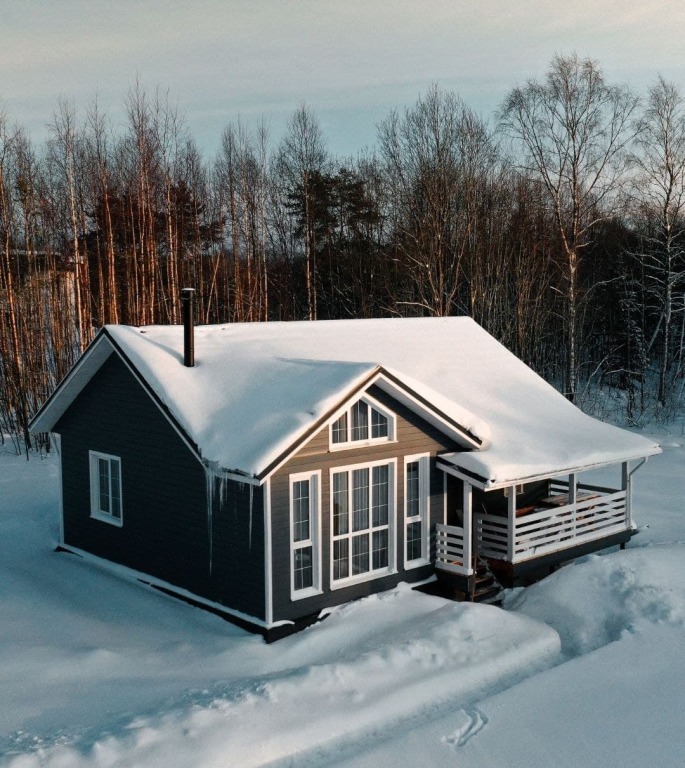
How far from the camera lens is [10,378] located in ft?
78.2

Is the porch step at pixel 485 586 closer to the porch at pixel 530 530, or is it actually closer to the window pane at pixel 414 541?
the porch at pixel 530 530

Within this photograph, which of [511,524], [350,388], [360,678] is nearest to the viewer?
[360,678]

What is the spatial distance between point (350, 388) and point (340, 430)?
74 centimetres

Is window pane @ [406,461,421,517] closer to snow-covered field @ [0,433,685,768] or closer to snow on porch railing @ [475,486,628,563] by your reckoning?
snow on porch railing @ [475,486,628,563]

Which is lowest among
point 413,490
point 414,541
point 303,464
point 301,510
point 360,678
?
point 360,678

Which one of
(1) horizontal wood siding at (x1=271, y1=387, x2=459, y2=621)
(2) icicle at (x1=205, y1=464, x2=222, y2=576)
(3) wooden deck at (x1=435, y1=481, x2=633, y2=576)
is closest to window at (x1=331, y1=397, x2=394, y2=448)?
(1) horizontal wood siding at (x1=271, y1=387, x2=459, y2=621)

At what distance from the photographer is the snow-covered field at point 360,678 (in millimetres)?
7637

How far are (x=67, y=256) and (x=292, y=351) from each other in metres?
17.0

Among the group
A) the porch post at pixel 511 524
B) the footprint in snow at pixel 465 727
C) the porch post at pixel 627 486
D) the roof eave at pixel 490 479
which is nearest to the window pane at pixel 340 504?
the roof eave at pixel 490 479

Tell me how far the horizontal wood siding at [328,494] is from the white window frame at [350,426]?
0.06 meters

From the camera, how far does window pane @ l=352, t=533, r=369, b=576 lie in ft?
36.6

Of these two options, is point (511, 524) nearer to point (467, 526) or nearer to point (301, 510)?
point (467, 526)

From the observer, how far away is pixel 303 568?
10.6 metres

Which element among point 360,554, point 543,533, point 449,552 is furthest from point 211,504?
point 543,533
